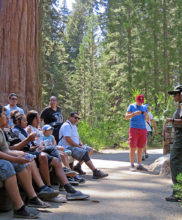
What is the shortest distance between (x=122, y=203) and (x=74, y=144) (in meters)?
2.11

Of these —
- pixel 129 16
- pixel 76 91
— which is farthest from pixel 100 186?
pixel 76 91

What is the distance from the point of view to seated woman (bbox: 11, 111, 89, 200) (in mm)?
4273

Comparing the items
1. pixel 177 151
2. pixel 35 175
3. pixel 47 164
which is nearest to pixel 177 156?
pixel 177 151

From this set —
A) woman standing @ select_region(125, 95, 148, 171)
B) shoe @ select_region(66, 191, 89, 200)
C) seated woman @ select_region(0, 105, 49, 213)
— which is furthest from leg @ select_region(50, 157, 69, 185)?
woman standing @ select_region(125, 95, 148, 171)

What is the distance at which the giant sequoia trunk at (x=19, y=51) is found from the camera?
282 inches

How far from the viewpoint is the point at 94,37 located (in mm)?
29219

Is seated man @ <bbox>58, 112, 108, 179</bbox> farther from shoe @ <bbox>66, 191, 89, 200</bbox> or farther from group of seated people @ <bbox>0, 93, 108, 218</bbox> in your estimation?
shoe @ <bbox>66, 191, 89, 200</bbox>

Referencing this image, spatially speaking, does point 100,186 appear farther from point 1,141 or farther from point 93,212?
point 1,141

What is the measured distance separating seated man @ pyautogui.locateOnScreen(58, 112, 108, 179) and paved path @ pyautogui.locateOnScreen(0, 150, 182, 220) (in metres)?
0.22

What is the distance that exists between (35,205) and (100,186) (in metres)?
1.80

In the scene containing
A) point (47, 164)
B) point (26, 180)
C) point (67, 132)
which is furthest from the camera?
point (67, 132)

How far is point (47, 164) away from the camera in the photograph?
435cm

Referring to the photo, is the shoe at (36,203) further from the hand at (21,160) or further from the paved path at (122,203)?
the hand at (21,160)

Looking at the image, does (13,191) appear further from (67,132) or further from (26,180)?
(67,132)
